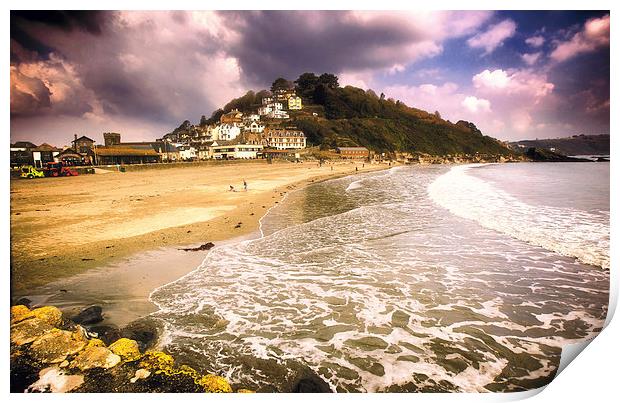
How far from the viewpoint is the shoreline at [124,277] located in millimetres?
4488

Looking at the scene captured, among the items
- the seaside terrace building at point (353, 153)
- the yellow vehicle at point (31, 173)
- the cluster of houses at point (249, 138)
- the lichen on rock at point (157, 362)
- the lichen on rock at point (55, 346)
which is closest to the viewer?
the lichen on rock at point (157, 362)

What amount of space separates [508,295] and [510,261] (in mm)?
1843

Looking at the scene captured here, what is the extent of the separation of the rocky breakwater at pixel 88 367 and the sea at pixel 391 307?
0.35 m

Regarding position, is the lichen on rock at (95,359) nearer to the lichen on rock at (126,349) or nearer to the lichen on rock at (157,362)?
the lichen on rock at (126,349)

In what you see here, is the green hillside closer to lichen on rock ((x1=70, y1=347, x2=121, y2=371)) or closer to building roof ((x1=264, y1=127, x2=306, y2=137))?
building roof ((x1=264, y1=127, x2=306, y2=137))

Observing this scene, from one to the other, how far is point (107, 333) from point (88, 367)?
29.0 inches

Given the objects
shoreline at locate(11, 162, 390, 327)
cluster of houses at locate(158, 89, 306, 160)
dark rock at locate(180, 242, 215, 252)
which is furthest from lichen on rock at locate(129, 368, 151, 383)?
cluster of houses at locate(158, 89, 306, 160)

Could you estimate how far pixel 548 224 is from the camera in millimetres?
9797

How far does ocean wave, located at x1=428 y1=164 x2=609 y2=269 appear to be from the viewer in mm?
7262

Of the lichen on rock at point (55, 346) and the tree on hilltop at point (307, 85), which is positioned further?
the tree on hilltop at point (307, 85)

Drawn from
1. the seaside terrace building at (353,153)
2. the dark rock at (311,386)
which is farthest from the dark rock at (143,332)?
the seaside terrace building at (353,153)

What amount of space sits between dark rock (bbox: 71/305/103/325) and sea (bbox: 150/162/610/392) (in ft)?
2.51

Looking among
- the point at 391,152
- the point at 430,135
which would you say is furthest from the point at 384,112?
the point at 391,152
